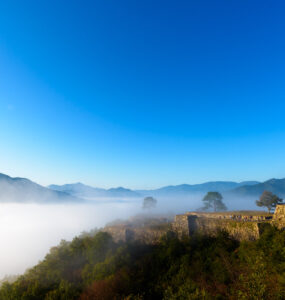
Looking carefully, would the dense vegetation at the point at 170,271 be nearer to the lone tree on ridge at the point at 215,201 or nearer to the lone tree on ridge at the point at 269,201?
the lone tree on ridge at the point at 269,201

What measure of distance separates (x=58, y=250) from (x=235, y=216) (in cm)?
4797

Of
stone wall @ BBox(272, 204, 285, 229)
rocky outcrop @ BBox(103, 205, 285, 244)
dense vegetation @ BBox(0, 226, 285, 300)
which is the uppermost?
stone wall @ BBox(272, 204, 285, 229)

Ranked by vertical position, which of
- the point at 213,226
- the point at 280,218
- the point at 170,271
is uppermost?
the point at 280,218

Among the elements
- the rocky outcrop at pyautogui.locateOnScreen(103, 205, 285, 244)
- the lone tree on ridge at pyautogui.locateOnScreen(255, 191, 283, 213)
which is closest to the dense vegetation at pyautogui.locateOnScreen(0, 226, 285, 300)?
the rocky outcrop at pyautogui.locateOnScreen(103, 205, 285, 244)

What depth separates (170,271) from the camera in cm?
3114

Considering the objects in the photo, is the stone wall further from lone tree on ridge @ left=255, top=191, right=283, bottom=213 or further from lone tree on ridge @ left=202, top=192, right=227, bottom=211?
lone tree on ridge @ left=202, top=192, right=227, bottom=211

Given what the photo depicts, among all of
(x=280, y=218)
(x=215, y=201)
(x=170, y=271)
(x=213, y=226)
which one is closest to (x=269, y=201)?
(x=215, y=201)

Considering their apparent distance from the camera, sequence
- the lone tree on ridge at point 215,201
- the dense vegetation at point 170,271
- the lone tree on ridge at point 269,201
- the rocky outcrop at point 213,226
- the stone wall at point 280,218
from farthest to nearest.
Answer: the lone tree on ridge at point 215,201 < the lone tree on ridge at point 269,201 < the rocky outcrop at point 213,226 < the stone wall at point 280,218 < the dense vegetation at point 170,271

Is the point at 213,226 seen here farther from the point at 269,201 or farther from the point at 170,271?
the point at 269,201

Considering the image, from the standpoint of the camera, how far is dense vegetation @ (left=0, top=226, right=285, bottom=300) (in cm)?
2211

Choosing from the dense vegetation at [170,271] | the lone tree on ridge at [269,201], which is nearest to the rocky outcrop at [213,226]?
the dense vegetation at [170,271]

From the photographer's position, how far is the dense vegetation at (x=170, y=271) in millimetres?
22114

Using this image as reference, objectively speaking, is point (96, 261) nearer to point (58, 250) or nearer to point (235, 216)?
point (58, 250)

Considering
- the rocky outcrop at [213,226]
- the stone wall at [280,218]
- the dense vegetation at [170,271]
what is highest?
the stone wall at [280,218]
